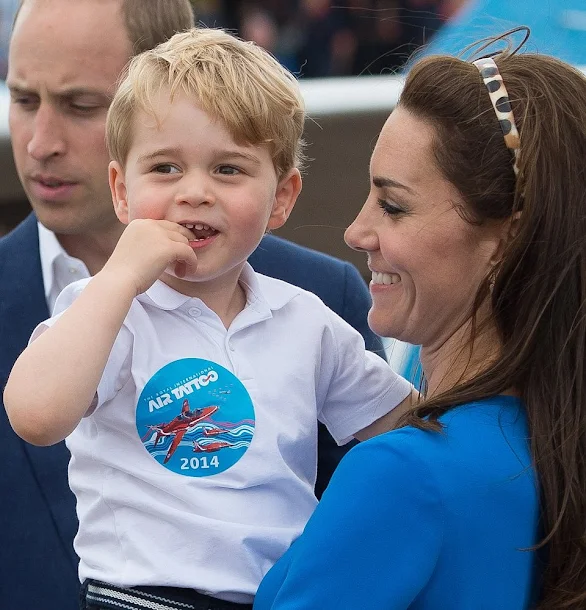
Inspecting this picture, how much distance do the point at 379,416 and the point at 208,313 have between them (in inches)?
15.8

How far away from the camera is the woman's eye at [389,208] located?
6.08 feet

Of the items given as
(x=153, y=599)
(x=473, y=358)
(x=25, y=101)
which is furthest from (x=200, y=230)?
(x=25, y=101)

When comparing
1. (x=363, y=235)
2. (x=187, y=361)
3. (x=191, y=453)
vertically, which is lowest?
(x=191, y=453)

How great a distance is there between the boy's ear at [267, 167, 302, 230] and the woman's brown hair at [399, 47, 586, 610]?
406mm

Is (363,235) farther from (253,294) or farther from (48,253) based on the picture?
(48,253)

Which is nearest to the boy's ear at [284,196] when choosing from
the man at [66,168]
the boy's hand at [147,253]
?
the boy's hand at [147,253]

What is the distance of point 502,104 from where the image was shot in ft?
5.82

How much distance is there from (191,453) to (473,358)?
483 mm

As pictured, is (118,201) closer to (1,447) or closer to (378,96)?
(1,447)

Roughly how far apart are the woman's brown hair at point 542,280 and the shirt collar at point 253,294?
46 cm

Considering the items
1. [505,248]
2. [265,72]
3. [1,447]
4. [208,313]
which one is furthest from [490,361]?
[1,447]

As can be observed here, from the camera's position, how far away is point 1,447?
8.16ft

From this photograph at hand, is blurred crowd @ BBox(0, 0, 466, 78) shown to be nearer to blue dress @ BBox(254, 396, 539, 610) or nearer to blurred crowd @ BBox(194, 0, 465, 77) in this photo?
blurred crowd @ BBox(194, 0, 465, 77)

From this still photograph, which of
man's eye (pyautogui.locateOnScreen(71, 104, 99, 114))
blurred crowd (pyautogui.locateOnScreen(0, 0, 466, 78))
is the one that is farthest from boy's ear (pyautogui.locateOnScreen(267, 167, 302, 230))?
blurred crowd (pyautogui.locateOnScreen(0, 0, 466, 78))
